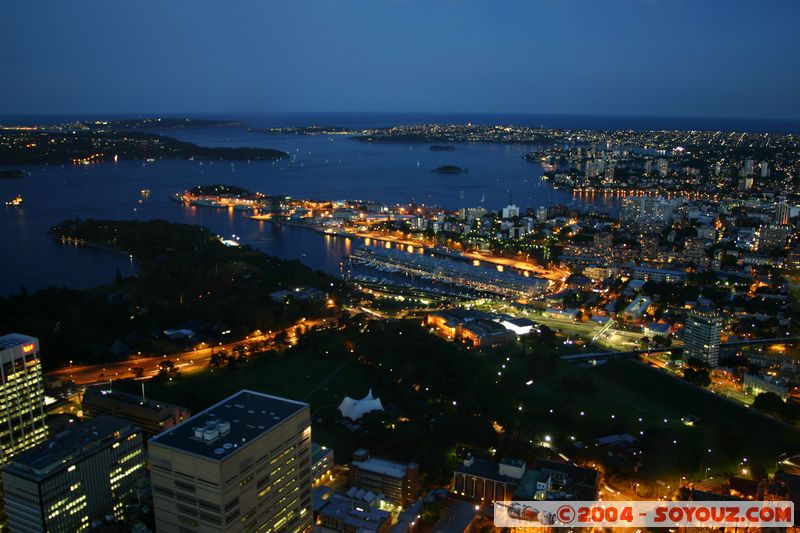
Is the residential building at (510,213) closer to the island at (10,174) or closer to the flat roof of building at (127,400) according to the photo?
the flat roof of building at (127,400)

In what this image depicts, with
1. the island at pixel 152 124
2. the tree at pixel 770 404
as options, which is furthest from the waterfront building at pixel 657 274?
the island at pixel 152 124

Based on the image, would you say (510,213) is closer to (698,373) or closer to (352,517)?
(698,373)

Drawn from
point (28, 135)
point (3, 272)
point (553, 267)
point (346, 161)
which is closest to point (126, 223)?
point (3, 272)

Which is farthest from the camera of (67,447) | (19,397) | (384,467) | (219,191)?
(219,191)

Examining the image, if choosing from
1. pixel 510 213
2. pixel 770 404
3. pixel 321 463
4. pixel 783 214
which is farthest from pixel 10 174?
pixel 783 214

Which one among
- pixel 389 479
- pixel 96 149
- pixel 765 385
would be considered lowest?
pixel 765 385

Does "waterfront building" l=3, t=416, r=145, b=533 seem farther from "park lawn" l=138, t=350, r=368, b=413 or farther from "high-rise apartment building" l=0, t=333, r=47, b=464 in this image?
"park lawn" l=138, t=350, r=368, b=413
